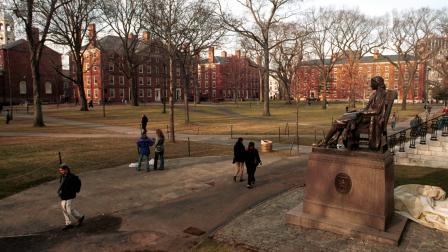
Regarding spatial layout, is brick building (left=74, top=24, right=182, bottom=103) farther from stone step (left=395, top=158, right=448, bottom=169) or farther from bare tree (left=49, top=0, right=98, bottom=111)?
stone step (left=395, top=158, right=448, bottom=169)

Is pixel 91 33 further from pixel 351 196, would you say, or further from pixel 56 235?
pixel 351 196

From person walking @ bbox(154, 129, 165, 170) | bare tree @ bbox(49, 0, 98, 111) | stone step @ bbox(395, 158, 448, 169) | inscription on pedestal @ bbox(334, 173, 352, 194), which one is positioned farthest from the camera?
bare tree @ bbox(49, 0, 98, 111)

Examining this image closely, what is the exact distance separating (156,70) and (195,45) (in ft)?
143

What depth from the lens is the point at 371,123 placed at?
830 cm

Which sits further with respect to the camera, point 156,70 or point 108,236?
point 156,70

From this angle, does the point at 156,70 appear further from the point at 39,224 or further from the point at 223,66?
the point at 39,224

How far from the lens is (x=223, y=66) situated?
9075 centimetres

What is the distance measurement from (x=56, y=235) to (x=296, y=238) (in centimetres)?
526

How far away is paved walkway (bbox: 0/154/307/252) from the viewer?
7863 mm

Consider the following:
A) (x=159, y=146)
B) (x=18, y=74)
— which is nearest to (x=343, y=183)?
(x=159, y=146)

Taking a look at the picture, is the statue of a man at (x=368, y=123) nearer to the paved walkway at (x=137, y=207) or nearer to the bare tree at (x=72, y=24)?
the paved walkway at (x=137, y=207)

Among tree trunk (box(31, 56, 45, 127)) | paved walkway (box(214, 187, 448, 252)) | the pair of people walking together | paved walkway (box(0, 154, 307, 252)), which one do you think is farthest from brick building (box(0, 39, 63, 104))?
paved walkway (box(214, 187, 448, 252))

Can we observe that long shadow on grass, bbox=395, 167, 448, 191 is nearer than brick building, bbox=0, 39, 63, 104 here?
Yes

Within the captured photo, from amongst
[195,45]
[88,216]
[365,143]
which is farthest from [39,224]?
[195,45]
